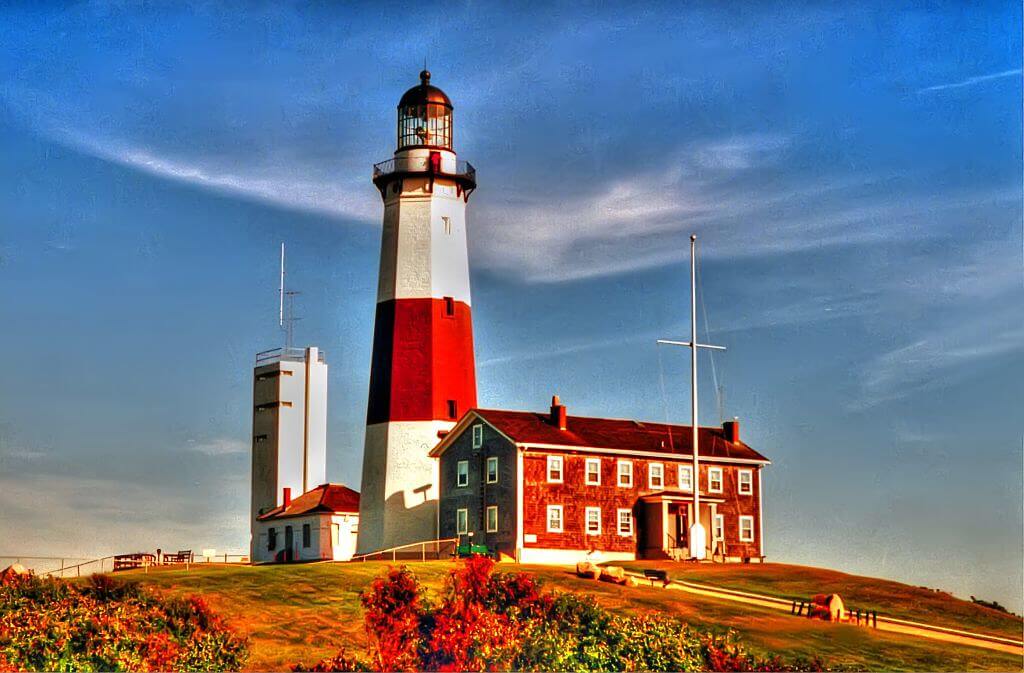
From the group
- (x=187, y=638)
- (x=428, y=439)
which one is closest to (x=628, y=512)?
(x=428, y=439)

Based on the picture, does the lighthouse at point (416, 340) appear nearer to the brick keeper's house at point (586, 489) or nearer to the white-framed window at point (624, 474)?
the brick keeper's house at point (586, 489)

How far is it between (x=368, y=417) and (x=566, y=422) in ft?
30.0

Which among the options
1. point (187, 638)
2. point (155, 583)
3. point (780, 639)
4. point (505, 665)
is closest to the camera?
point (505, 665)

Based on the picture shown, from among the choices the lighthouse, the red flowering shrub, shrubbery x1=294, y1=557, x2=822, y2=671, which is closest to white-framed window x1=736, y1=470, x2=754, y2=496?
the lighthouse

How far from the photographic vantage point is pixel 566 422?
232 feet

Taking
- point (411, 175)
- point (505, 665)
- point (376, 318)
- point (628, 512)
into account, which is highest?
point (411, 175)

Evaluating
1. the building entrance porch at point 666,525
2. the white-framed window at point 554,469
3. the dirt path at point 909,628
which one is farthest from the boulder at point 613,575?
the building entrance porch at point 666,525

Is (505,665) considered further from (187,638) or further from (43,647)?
(43,647)

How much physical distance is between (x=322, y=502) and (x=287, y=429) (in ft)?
27.4

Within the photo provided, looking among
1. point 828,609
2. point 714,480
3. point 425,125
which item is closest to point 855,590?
point 828,609

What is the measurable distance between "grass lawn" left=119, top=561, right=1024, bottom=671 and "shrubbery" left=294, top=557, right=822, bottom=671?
8.77ft

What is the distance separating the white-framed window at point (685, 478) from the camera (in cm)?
7112

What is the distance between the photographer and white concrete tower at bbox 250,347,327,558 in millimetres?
88562

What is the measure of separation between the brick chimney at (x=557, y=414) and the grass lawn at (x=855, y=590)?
22.5 ft
